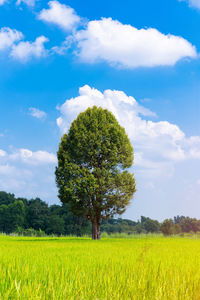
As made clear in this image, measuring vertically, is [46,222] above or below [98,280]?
below

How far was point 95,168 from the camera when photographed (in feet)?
91.5

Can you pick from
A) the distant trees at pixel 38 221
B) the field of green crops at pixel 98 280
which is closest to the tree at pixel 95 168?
the field of green crops at pixel 98 280

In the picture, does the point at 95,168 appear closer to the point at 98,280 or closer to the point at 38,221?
the point at 98,280

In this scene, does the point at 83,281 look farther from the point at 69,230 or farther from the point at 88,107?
the point at 69,230

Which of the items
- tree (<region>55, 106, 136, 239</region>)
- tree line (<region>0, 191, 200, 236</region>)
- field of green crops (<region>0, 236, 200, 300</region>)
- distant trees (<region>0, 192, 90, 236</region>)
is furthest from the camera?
distant trees (<region>0, 192, 90, 236</region>)

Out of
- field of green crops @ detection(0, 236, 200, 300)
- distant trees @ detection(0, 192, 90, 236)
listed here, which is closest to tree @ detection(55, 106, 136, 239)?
field of green crops @ detection(0, 236, 200, 300)

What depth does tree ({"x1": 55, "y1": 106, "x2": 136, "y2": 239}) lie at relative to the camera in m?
27.5

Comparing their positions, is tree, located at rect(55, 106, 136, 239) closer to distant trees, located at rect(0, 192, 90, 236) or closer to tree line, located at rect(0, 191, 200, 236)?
tree line, located at rect(0, 191, 200, 236)

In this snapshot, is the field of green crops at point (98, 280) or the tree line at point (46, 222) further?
the tree line at point (46, 222)

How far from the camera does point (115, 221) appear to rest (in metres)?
75.1

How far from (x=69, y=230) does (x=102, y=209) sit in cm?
2776

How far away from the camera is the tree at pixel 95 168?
90.2 feet

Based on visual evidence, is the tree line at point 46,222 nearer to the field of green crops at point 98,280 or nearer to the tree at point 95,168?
the tree at point 95,168

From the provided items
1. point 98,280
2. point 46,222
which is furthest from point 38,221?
point 98,280
